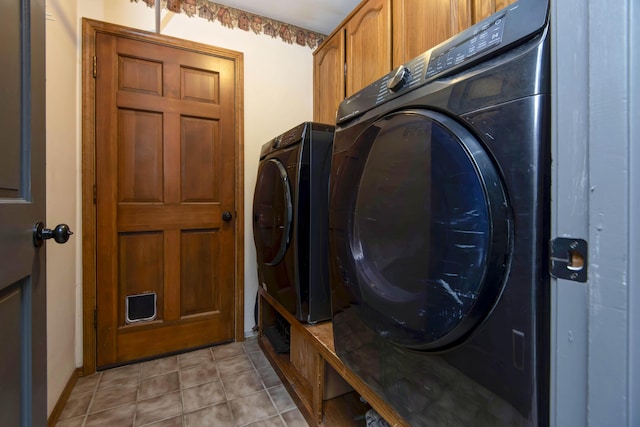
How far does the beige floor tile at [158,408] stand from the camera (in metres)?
1.31

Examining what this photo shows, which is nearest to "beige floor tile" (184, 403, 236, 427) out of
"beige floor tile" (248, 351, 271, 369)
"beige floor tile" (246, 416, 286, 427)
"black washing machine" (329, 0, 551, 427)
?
A: "beige floor tile" (246, 416, 286, 427)

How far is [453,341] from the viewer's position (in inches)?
22.1

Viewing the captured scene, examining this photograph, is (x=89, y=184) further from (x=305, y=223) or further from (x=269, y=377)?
(x=269, y=377)

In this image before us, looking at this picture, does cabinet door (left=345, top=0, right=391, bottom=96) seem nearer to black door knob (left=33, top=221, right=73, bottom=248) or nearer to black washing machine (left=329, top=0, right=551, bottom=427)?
black washing machine (left=329, top=0, right=551, bottom=427)

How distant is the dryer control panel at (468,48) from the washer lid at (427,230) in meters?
0.09

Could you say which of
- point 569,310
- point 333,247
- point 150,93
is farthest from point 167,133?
point 569,310

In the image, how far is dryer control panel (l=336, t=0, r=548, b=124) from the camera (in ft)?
1.57

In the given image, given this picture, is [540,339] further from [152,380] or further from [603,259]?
[152,380]

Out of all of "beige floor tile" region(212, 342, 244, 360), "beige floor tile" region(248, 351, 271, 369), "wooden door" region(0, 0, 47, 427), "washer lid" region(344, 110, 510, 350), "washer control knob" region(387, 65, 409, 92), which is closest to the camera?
"washer lid" region(344, 110, 510, 350)

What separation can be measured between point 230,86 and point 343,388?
2039mm

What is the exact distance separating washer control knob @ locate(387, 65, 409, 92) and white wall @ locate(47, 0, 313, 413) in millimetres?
1536

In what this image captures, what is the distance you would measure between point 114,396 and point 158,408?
0.30 m

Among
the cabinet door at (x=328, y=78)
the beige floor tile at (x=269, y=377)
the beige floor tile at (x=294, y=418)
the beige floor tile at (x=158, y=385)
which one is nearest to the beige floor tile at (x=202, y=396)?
the beige floor tile at (x=158, y=385)

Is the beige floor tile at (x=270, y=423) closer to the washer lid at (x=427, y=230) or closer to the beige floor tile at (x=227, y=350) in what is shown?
the beige floor tile at (x=227, y=350)
